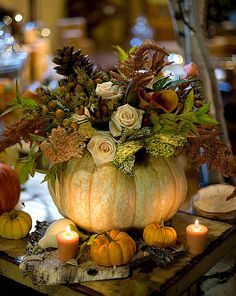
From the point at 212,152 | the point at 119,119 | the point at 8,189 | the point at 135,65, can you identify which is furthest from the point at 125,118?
the point at 8,189

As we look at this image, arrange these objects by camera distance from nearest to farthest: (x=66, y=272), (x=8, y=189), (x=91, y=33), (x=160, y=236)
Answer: (x=66, y=272), (x=160, y=236), (x=8, y=189), (x=91, y=33)

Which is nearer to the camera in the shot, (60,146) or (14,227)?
(60,146)

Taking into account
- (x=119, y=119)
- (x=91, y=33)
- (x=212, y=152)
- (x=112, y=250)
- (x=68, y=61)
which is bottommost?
(x=91, y=33)

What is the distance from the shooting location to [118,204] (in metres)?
1.42

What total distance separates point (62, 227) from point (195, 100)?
52 cm

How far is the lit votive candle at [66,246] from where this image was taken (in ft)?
4.35

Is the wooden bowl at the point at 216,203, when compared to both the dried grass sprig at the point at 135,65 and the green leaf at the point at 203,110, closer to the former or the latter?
the green leaf at the point at 203,110

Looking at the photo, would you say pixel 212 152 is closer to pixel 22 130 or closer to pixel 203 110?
pixel 203 110

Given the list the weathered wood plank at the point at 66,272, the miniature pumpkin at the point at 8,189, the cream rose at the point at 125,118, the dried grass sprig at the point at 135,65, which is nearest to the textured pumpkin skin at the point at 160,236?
the weathered wood plank at the point at 66,272

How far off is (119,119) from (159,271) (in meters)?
0.40

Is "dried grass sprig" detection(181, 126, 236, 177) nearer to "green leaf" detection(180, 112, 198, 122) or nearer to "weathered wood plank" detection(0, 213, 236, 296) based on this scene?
"green leaf" detection(180, 112, 198, 122)

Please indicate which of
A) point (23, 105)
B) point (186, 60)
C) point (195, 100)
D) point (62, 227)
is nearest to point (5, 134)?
point (23, 105)

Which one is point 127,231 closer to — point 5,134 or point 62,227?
point 62,227

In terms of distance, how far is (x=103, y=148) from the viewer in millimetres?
1372
